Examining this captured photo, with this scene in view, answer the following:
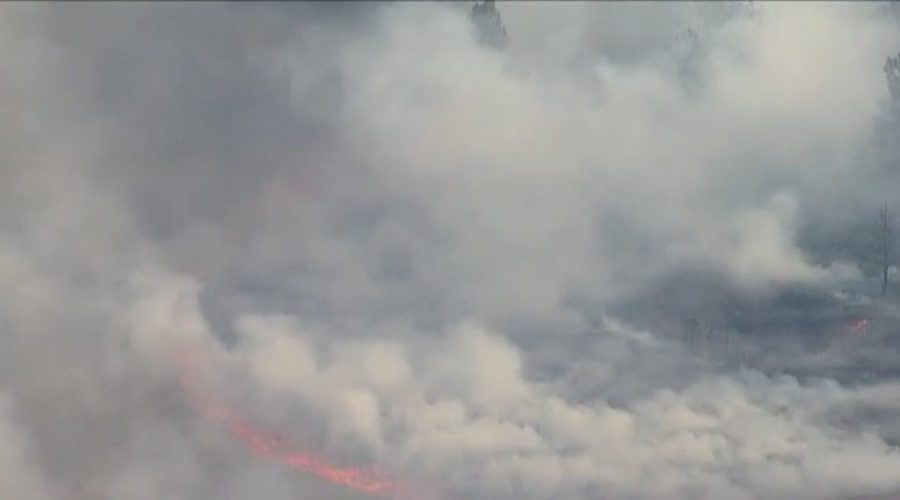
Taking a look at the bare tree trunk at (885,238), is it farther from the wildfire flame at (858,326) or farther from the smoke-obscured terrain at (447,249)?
the wildfire flame at (858,326)

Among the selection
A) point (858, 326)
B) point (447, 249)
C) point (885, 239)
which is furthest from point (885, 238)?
point (447, 249)

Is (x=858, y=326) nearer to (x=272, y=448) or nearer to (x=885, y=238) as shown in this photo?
(x=885, y=238)

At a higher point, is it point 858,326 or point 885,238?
point 885,238

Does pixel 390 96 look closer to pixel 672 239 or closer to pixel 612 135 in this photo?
pixel 612 135

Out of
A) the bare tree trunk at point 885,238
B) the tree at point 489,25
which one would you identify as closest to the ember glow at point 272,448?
the tree at point 489,25

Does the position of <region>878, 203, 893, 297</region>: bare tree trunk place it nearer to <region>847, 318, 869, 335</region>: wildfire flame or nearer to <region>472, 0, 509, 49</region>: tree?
<region>847, 318, 869, 335</region>: wildfire flame

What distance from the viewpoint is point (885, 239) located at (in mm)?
4758

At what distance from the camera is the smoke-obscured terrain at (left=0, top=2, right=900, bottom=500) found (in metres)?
4.55

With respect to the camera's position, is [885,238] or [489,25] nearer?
[489,25]

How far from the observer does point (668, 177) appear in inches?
186

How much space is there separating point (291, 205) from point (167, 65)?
2.99 ft

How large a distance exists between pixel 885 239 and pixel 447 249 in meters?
2.26

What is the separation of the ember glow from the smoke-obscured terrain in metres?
0.01

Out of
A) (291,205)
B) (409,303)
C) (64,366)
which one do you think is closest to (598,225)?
(409,303)
